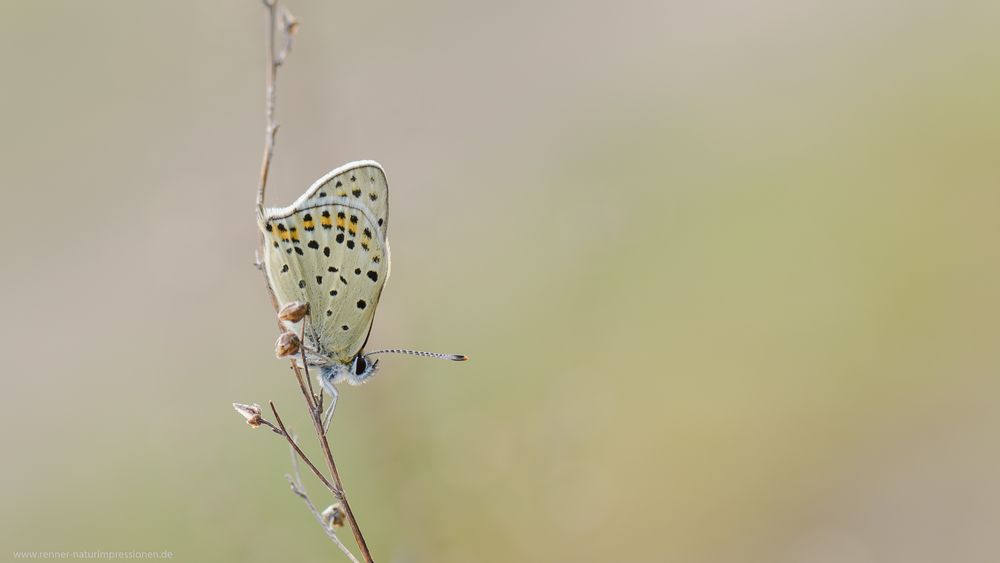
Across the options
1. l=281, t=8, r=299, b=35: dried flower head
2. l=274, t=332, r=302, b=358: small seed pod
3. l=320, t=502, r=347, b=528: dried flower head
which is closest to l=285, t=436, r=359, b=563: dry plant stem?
l=320, t=502, r=347, b=528: dried flower head

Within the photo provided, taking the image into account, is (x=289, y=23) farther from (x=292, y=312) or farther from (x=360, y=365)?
(x=360, y=365)

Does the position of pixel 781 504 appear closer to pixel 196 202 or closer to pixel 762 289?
pixel 762 289

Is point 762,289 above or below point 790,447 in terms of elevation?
above

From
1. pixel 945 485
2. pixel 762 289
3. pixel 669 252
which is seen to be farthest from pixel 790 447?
pixel 669 252

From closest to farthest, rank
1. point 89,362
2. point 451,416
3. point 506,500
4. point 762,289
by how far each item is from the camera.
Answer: point 506,500
point 451,416
point 762,289
point 89,362

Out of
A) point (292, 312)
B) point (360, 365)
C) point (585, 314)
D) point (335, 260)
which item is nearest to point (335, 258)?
point (335, 260)

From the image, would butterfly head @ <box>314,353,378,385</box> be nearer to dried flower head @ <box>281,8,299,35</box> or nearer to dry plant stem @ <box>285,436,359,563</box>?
dry plant stem @ <box>285,436,359,563</box>
